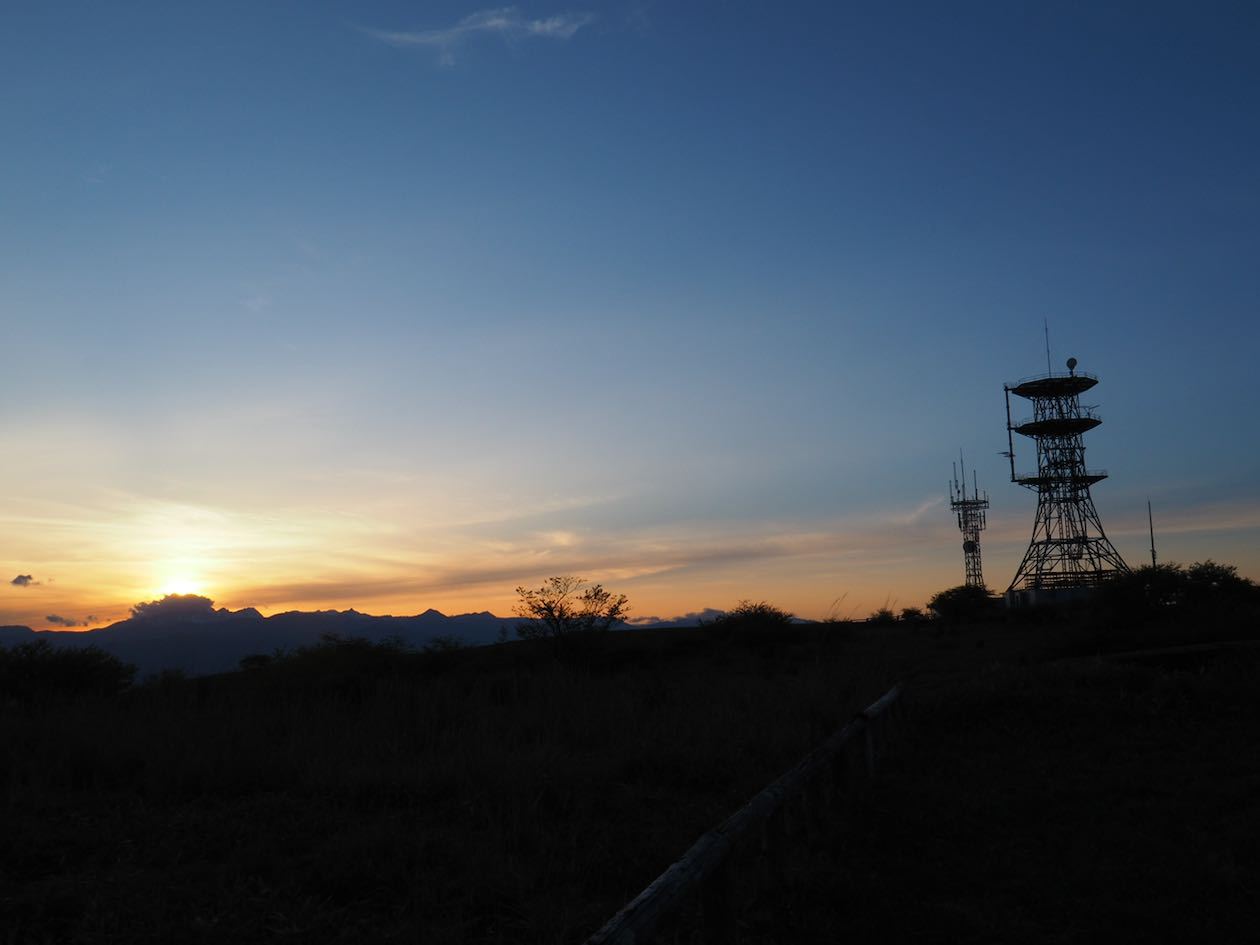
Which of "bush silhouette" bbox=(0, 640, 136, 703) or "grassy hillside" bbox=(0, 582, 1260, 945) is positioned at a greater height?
"bush silhouette" bbox=(0, 640, 136, 703)

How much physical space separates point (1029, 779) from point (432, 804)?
6438mm

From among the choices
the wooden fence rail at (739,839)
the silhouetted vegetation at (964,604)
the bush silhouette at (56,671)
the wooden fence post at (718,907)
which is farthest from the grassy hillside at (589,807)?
the silhouetted vegetation at (964,604)

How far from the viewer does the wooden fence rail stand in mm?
3908

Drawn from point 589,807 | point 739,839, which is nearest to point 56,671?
point 589,807

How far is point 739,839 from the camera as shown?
5355 mm

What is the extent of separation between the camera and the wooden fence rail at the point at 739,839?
3908 millimetres

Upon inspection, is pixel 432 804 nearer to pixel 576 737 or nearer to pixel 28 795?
pixel 576 737

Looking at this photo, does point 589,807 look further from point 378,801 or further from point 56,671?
point 56,671

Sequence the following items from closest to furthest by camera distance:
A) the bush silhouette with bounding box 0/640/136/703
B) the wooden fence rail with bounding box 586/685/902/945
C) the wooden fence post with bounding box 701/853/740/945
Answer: the wooden fence rail with bounding box 586/685/902/945, the wooden fence post with bounding box 701/853/740/945, the bush silhouette with bounding box 0/640/136/703

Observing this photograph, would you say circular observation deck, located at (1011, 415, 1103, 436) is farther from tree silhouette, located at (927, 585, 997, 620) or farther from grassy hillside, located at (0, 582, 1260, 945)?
grassy hillside, located at (0, 582, 1260, 945)

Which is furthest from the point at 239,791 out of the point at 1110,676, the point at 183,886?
the point at 1110,676

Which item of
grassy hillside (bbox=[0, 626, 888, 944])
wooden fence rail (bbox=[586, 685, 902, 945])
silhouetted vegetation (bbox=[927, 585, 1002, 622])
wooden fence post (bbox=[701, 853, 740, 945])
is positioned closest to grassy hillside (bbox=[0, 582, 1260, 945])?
grassy hillside (bbox=[0, 626, 888, 944])

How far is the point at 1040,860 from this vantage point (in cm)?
743

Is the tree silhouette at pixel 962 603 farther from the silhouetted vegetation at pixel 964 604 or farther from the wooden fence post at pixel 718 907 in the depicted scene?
the wooden fence post at pixel 718 907
